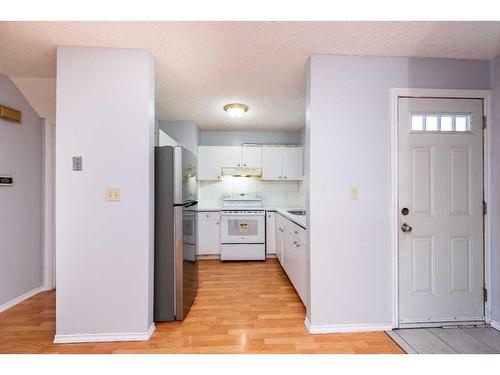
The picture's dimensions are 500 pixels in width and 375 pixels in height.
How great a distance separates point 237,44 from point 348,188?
4.86 feet

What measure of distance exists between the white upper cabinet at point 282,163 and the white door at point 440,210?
251cm

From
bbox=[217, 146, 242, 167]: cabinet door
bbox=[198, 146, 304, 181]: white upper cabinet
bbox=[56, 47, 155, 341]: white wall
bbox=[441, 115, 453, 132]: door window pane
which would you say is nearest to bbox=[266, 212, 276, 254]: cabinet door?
bbox=[198, 146, 304, 181]: white upper cabinet

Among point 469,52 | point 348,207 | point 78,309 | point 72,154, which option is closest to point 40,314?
point 78,309

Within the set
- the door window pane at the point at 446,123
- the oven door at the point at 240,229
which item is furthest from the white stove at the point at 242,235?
the door window pane at the point at 446,123

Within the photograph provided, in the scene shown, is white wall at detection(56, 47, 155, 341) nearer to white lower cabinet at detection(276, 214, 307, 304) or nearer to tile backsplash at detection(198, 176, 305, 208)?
white lower cabinet at detection(276, 214, 307, 304)

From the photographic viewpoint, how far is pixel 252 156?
4590mm

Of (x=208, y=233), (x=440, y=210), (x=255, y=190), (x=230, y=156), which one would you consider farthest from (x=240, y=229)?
(x=440, y=210)

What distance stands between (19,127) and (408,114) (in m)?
3.91

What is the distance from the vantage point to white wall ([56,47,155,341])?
1.97 m

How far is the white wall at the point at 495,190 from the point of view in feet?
7.00

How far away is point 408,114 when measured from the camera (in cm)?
216

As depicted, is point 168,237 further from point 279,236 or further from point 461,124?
point 461,124

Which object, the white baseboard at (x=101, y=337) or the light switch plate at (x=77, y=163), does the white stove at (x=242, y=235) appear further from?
the light switch plate at (x=77, y=163)

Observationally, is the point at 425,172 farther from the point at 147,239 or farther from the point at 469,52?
the point at 147,239
